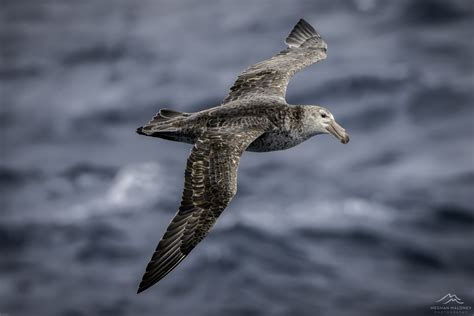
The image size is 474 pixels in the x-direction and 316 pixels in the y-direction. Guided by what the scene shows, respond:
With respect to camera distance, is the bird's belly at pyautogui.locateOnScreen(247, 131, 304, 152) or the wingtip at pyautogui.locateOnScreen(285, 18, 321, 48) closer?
the bird's belly at pyautogui.locateOnScreen(247, 131, 304, 152)

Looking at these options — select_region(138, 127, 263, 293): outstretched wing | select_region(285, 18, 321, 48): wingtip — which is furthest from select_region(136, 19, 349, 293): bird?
select_region(285, 18, 321, 48): wingtip

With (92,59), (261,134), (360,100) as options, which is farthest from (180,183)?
(261,134)

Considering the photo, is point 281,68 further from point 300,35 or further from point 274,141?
point 274,141

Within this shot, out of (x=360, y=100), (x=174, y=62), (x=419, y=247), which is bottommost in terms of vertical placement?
(x=419, y=247)

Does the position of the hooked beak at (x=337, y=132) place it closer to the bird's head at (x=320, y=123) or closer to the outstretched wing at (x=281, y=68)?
the bird's head at (x=320, y=123)

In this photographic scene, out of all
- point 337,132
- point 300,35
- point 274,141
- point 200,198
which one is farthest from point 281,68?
point 200,198

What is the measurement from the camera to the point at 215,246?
1407 inches

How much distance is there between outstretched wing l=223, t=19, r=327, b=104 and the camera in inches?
704

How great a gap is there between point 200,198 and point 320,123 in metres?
3.01

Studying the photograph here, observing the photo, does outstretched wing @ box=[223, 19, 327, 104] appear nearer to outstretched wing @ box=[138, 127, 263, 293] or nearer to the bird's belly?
the bird's belly

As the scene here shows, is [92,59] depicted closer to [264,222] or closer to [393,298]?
[264,222]

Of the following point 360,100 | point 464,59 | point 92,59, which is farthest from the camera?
point 92,59

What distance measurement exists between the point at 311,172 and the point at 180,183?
5333mm

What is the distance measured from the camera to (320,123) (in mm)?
16312
